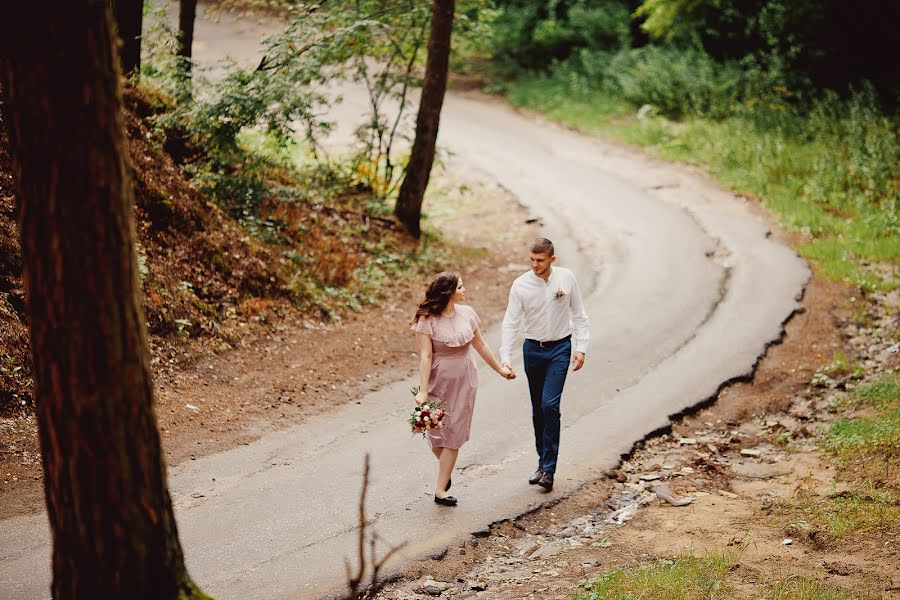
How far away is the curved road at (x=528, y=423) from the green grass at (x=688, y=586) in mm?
1552

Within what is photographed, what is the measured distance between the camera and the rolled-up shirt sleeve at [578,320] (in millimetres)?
8055

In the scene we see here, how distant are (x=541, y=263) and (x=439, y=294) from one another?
1.11 meters

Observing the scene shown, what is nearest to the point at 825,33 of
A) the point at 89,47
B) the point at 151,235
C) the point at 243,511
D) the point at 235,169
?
the point at 235,169

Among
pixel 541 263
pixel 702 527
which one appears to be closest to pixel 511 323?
pixel 541 263

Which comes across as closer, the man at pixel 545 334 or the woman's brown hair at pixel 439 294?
the woman's brown hair at pixel 439 294

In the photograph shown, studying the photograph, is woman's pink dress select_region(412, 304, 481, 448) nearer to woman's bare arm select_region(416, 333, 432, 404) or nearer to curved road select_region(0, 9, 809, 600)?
woman's bare arm select_region(416, 333, 432, 404)

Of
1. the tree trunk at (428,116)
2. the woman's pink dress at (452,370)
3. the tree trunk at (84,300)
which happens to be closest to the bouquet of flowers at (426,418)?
the woman's pink dress at (452,370)

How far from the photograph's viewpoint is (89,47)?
157 inches

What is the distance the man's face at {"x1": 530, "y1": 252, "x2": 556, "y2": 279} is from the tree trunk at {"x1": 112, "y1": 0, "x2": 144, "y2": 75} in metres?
9.39

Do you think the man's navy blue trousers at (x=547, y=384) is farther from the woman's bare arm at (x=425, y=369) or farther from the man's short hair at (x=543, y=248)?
the woman's bare arm at (x=425, y=369)

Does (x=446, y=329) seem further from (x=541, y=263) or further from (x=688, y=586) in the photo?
(x=688, y=586)

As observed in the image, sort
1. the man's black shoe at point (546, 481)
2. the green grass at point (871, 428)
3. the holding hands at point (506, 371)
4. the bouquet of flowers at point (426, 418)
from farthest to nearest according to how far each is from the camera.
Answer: the green grass at point (871, 428), the man's black shoe at point (546, 481), the holding hands at point (506, 371), the bouquet of flowers at point (426, 418)

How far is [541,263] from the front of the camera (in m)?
7.87

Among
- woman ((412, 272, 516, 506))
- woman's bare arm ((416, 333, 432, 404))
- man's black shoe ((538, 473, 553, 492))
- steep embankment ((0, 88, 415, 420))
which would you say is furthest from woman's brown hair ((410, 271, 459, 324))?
steep embankment ((0, 88, 415, 420))
